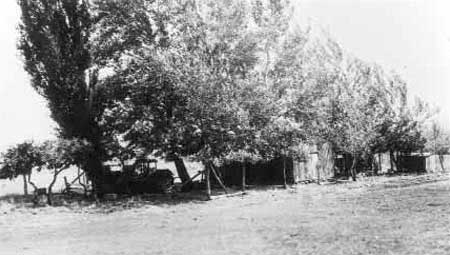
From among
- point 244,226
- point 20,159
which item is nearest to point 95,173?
point 20,159

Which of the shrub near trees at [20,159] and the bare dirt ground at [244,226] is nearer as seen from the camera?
the bare dirt ground at [244,226]

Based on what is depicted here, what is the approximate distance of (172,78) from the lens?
81.3 feet

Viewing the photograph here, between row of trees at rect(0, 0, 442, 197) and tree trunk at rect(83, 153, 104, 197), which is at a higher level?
row of trees at rect(0, 0, 442, 197)

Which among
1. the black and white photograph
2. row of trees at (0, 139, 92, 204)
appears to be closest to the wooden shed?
the black and white photograph

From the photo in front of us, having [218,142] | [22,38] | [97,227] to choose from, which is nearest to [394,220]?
[97,227]

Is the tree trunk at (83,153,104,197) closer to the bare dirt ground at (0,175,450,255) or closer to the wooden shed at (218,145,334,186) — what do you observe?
the bare dirt ground at (0,175,450,255)

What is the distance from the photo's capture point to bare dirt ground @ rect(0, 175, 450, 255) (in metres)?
11.3

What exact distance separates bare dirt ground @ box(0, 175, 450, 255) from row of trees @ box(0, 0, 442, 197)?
3.98m

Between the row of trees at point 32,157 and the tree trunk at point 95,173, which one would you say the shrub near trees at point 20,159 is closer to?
the row of trees at point 32,157

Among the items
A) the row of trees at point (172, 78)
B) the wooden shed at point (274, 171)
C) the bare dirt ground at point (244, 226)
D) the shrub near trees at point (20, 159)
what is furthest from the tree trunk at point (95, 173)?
the wooden shed at point (274, 171)

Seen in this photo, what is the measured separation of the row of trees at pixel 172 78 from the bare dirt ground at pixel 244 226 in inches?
157

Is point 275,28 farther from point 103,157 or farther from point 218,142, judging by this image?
point 103,157

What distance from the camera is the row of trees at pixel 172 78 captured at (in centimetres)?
2481

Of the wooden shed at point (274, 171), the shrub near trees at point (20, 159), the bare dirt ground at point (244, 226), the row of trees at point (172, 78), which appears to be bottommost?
the bare dirt ground at point (244, 226)
